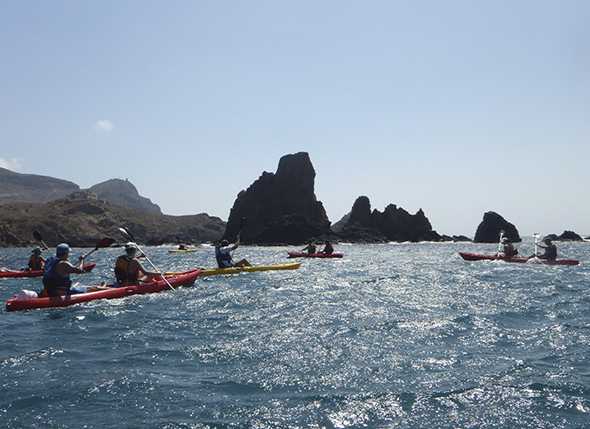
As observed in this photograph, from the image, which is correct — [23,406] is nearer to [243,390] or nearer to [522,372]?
[243,390]

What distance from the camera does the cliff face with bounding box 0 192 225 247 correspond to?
404 ft

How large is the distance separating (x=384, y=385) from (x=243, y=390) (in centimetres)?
217

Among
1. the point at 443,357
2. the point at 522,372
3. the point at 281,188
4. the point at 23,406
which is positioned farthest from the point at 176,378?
the point at 281,188

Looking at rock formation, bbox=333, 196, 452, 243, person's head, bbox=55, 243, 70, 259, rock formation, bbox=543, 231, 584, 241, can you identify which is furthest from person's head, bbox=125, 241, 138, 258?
rock formation, bbox=543, 231, 584, 241

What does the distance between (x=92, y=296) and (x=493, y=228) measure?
4492 inches

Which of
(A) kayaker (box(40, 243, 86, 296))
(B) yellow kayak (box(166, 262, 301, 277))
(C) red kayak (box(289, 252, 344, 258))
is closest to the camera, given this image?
(A) kayaker (box(40, 243, 86, 296))

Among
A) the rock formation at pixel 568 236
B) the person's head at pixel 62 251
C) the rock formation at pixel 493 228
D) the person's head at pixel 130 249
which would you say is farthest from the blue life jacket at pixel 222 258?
the rock formation at pixel 568 236

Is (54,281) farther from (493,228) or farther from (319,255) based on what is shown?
(493,228)

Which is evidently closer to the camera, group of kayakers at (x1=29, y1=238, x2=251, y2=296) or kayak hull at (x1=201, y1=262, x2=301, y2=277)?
group of kayakers at (x1=29, y1=238, x2=251, y2=296)

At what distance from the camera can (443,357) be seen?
10078mm

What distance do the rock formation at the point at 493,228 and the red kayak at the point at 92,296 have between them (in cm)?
10900

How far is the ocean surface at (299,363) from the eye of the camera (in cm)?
693

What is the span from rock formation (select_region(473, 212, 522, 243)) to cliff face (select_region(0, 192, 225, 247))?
75801 millimetres

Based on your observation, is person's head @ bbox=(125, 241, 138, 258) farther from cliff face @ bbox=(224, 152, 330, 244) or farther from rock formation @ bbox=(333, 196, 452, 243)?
rock formation @ bbox=(333, 196, 452, 243)
